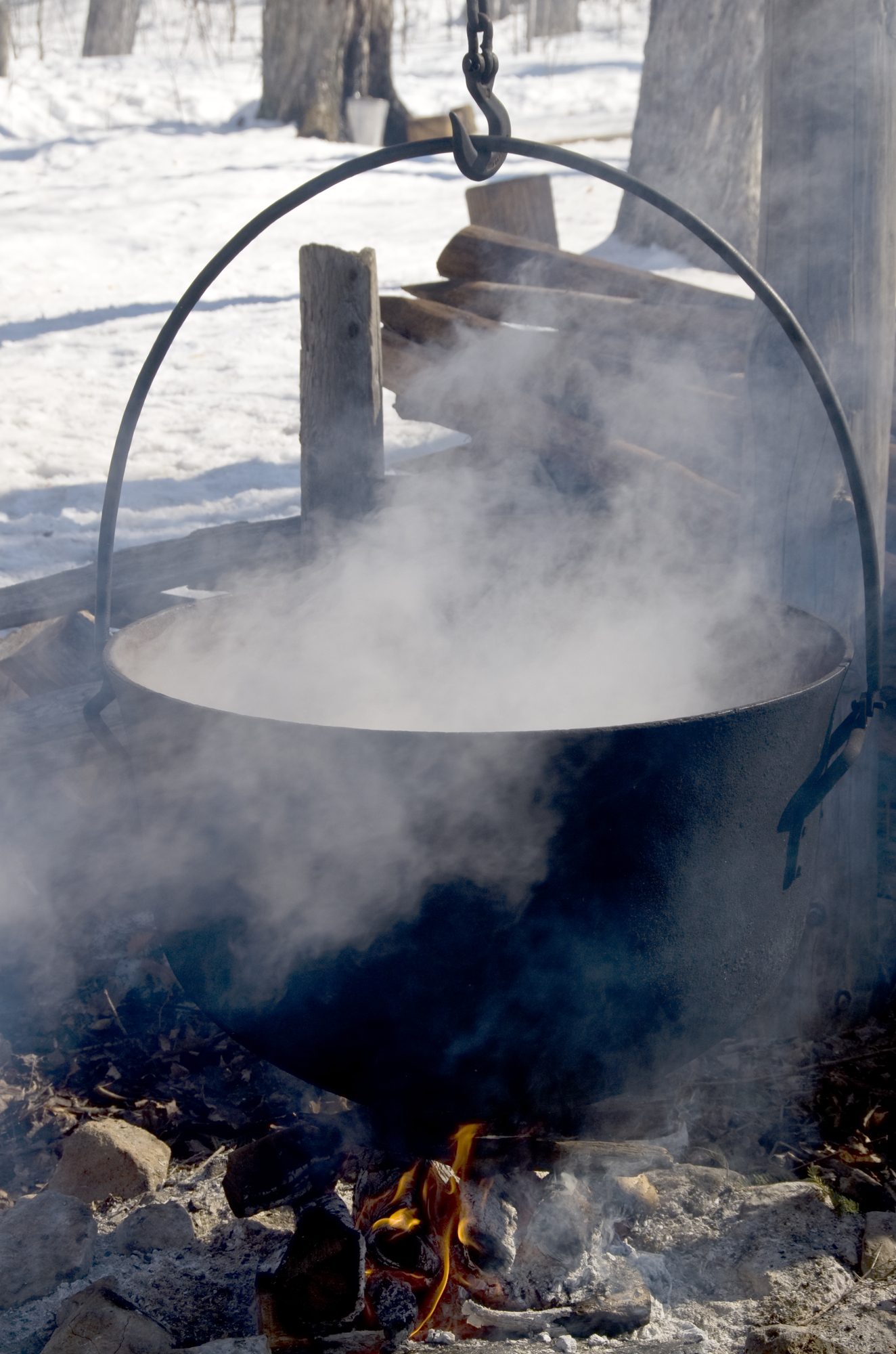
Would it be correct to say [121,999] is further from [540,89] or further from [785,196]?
[540,89]

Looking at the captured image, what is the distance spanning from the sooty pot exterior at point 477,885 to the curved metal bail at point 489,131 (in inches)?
36.1

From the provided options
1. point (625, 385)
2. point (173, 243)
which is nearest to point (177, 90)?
point (173, 243)

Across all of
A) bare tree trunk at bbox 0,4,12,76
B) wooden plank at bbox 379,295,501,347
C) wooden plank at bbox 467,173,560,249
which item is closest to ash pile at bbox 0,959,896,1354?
wooden plank at bbox 379,295,501,347

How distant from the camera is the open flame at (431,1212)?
183cm

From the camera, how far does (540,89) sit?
1673cm

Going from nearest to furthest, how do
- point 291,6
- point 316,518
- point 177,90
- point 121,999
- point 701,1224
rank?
point 701,1224 → point 121,999 → point 316,518 → point 291,6 → point 177,90

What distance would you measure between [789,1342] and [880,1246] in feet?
1.23

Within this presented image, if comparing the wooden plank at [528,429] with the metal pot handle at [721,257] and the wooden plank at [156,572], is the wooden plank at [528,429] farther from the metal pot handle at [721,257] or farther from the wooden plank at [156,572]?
the metal pot handle at [721,257]

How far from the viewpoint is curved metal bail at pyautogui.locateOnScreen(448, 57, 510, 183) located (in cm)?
167

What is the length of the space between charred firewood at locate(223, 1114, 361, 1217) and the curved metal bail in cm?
173

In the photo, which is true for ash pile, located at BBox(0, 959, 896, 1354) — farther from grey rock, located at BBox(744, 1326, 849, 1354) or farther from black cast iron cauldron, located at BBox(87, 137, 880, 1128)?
black cast iron cauldron, located at BBox(87, 137, 880, 1128)

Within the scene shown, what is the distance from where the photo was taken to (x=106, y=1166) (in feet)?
6.90

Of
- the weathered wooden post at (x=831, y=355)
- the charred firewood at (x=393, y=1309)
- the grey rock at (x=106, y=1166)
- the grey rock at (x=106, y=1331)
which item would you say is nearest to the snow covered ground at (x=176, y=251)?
the grey rock at (x=106, y=1166)

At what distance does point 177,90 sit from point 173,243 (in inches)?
227
